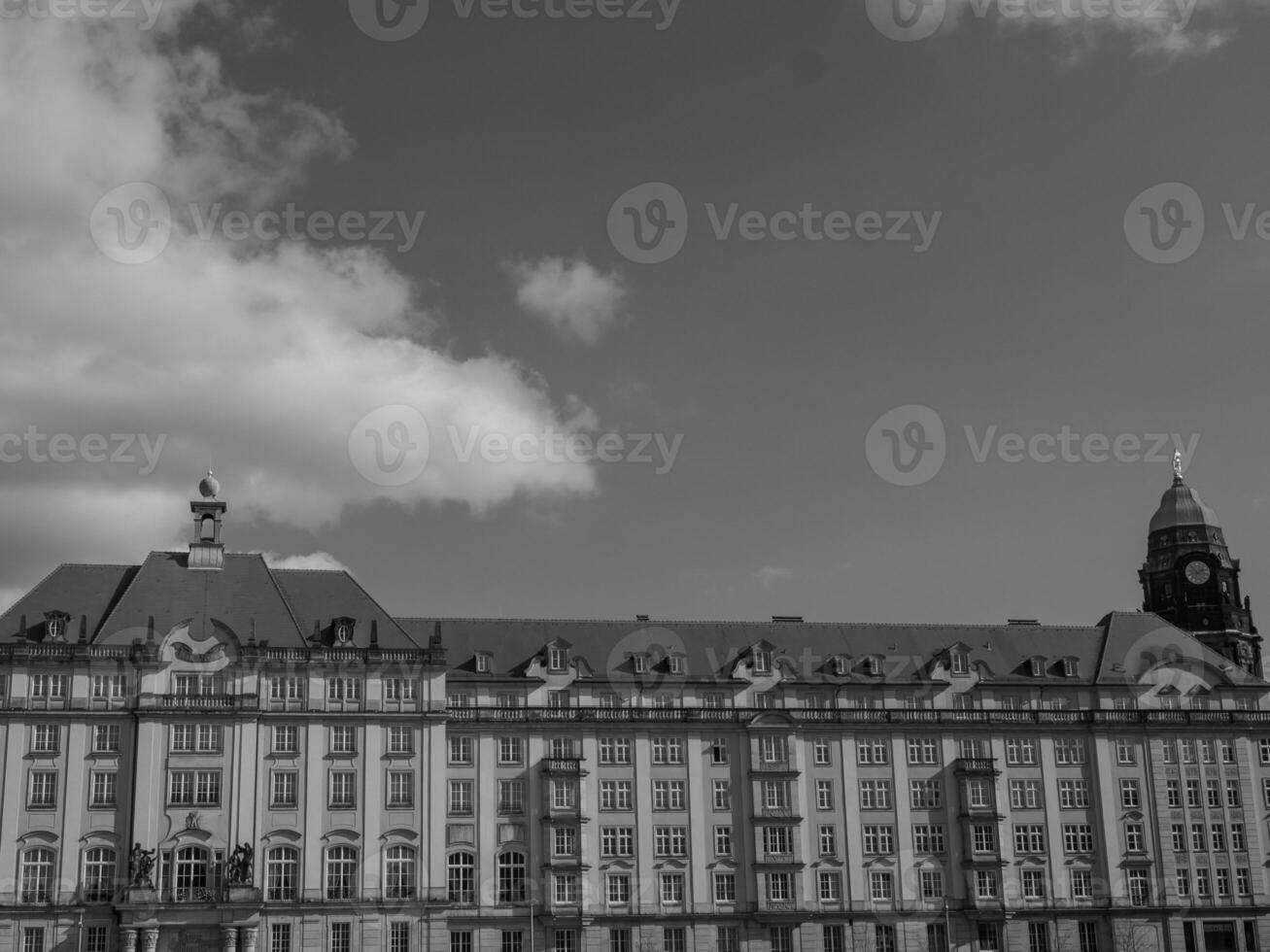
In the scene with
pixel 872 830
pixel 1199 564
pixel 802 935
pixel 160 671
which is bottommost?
pixel 802 935

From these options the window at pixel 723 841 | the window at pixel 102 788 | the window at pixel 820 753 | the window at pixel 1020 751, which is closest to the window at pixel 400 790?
the window at pixel 102 788

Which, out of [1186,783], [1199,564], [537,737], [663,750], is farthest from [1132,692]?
[537,737]

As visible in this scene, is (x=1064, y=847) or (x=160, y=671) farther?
(x=1064, y=847)

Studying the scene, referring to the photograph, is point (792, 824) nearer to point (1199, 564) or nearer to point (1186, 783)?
point (1186, 783)

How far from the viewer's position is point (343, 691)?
9712 centimetres

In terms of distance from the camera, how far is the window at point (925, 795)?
351 feet

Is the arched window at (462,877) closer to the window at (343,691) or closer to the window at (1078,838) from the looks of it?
the window at (343,691)

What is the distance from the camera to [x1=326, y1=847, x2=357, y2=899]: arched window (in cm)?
9300

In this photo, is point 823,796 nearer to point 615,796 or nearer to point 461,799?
point 615,796

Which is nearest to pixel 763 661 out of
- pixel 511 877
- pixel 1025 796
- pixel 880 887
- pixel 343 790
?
pixel 880 887

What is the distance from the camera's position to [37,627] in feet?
316

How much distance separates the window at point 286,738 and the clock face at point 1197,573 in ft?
232

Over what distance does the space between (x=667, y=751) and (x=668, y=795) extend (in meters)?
2.82

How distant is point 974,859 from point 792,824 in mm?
12398
